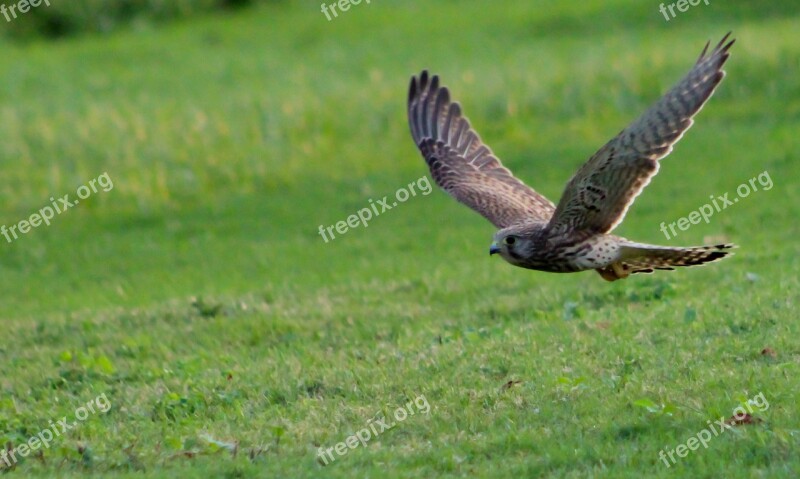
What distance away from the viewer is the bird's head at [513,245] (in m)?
9.28

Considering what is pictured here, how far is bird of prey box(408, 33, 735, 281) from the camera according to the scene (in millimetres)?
8281

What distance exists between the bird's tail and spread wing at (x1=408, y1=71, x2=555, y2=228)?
106 centimetres

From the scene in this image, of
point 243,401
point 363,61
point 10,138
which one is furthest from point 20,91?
point 243,401

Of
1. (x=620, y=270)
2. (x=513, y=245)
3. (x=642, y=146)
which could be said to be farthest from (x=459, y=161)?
(x=642, y=146)

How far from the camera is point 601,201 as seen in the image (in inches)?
345

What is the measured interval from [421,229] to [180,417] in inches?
294

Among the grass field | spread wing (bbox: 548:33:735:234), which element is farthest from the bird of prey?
the grass field

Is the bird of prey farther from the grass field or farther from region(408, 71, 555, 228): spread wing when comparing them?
the grass field

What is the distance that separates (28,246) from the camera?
1620 centimetres

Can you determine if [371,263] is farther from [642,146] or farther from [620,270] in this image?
[642,146]

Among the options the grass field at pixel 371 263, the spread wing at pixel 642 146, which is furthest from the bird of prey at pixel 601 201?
the grass field at pixel 371 263

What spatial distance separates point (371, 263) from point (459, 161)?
10.8 ft

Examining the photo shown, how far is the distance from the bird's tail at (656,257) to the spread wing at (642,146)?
1.13 feet

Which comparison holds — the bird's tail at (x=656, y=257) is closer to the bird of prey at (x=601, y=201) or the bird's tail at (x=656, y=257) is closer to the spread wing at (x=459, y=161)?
the bird of prey at (x=601, y=201)
